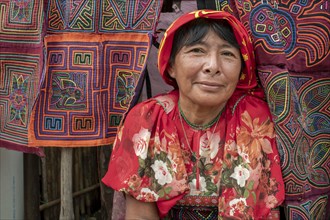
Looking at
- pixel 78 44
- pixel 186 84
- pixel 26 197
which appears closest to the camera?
pixel 186 84

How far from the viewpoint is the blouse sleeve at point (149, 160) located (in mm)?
1804

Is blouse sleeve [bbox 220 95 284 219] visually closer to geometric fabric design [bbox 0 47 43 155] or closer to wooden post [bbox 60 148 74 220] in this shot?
wooden post [bbox 60 148 74 220]

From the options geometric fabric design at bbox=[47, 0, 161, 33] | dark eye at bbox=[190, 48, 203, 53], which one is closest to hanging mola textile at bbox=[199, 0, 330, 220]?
dark eye at bbox=[190, 48, 203, 53]

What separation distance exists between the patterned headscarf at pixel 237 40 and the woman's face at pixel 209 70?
4 centimetres

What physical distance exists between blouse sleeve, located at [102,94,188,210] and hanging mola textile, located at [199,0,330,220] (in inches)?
15.5

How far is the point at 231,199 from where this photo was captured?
178 centimetres

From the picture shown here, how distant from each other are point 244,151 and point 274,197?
0.20m

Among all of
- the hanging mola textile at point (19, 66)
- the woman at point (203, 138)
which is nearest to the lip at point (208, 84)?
the woman at point (203, 138)

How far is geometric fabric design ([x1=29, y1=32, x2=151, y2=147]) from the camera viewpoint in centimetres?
204

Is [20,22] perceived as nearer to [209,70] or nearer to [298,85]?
[209,70]

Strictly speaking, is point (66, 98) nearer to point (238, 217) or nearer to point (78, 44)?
point (78, 44)

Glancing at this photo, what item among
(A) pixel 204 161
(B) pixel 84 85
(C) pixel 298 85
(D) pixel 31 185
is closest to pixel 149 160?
(A) pixel 204 161

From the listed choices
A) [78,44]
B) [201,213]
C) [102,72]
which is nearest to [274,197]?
[201,213]

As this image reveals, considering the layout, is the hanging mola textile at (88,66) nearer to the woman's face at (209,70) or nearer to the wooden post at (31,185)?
the woman's face at (209,70)
